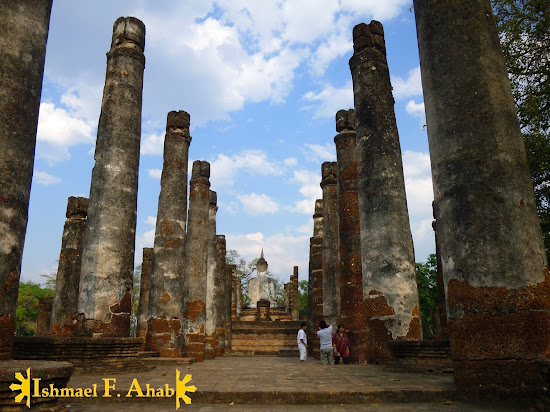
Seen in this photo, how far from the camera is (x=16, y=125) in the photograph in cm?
505

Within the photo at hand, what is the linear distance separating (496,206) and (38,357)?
274 inches

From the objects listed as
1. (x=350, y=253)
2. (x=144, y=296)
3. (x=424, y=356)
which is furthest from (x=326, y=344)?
(x=144, y=296)

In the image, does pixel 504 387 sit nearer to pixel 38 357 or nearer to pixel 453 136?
pixel 453 136

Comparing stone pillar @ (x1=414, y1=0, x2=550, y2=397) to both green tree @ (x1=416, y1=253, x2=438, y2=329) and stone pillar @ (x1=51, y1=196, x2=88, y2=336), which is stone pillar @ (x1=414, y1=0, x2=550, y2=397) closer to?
stone pillar @ (x1=51, y1=196, x2=88, y2=336)

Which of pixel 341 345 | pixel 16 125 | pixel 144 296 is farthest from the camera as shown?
pixel 144 296

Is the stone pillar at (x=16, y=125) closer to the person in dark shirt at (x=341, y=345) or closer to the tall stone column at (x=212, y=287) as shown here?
the person in dark shirt at (x=341, y=345)

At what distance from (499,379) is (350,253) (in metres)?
8.12

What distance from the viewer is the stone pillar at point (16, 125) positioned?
4727 millimetres

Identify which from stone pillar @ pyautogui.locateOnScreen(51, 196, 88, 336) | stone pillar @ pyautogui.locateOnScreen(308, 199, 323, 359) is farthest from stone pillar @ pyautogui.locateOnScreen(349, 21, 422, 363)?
stone pillar @ pyautogui.locateOnScreen(51, 196, 88, 336)

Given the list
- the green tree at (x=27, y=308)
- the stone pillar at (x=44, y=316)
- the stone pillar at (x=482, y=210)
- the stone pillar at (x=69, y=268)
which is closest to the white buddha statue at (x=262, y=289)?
the green tree at (x=27, y=308)

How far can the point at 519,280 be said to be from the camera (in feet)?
14.5

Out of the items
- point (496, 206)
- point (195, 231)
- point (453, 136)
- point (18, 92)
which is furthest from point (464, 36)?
point (195, 231)

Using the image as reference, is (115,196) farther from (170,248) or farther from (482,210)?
(482,210)

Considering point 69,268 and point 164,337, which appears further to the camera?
point 69,268
